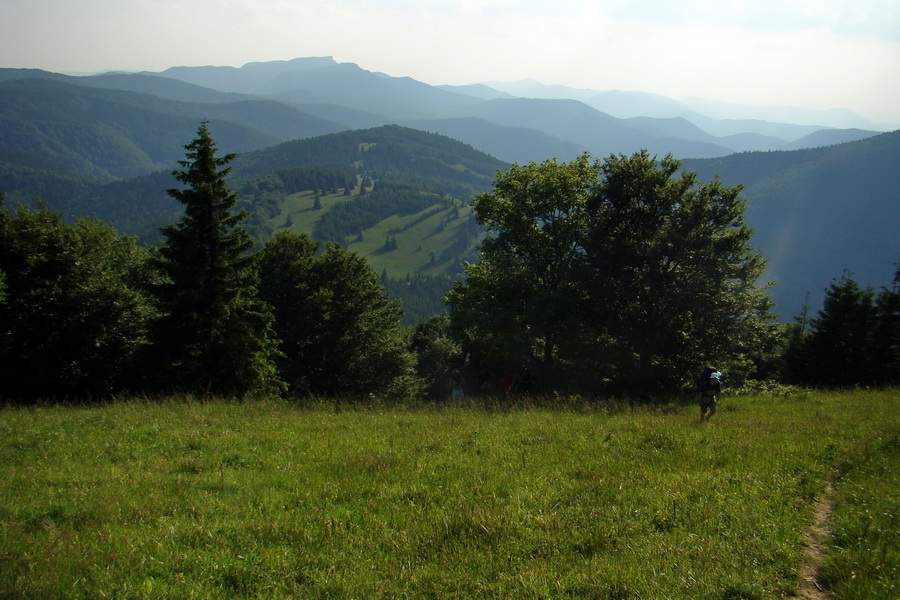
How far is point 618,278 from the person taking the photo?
2153 cm

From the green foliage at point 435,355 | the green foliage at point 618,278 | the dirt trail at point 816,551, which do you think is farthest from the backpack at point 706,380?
the green foliage at point 435,355

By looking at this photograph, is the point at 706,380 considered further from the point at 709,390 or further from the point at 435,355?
the point at 435,355

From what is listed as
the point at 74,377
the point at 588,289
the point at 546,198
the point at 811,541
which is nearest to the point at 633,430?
the point at 811,541

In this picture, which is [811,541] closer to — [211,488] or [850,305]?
[211,488]

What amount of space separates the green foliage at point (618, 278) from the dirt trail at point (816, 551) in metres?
13.1

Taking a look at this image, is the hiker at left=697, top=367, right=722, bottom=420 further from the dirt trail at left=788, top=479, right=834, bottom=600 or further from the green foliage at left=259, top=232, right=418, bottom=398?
the green foliage at left=259, top=232, right=418, bottom=398

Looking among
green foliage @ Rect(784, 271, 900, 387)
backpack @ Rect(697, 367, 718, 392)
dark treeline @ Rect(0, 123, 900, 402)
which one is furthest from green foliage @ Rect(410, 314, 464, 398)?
backpack @ Rect(697, 367, 718, 392)

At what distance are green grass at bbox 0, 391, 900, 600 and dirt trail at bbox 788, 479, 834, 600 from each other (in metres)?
0.10

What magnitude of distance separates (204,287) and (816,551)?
20.3 metres

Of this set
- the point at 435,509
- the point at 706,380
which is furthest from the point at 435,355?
the point at 435,509

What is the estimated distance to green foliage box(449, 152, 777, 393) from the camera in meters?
19.9

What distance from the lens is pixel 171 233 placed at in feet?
64.5

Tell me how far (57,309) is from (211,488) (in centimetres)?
1905

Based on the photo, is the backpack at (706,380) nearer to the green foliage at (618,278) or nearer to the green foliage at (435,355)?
the green foliage at (618,278)
